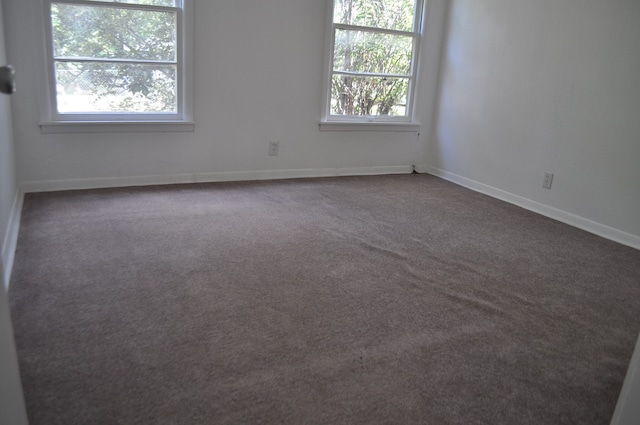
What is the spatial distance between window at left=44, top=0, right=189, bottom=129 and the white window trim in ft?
4.08

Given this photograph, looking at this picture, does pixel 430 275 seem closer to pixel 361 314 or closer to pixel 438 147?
pixel 361 314

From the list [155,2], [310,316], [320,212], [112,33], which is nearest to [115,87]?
[112,33]

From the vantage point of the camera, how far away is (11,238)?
102 inches

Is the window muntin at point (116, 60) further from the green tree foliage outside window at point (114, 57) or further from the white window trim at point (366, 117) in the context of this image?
the white window trim at point (366, 117)

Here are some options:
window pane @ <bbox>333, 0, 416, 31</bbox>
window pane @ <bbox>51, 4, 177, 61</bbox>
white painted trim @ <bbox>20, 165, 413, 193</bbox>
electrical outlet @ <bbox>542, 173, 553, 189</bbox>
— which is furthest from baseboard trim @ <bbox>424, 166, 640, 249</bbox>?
window pane @ <bbox>51, 4, 177, 61</bbox>

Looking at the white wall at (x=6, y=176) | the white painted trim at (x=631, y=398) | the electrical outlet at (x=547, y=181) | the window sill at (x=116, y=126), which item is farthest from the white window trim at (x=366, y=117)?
the white painted trim at (x=631, y=398)

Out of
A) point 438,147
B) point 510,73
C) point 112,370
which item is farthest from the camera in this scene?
point 438,147

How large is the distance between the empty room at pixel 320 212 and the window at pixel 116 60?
0.05ft

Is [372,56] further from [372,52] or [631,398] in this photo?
[631,398]

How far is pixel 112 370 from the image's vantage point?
1.63 metres

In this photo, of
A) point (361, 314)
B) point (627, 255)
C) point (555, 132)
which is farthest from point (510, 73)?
point (361, 314)

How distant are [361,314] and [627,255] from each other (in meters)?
1.96

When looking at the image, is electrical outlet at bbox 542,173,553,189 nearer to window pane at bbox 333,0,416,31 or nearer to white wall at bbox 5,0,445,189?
white wall at bbox 5,0,445,189

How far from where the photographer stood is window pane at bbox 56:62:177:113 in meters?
3.59
